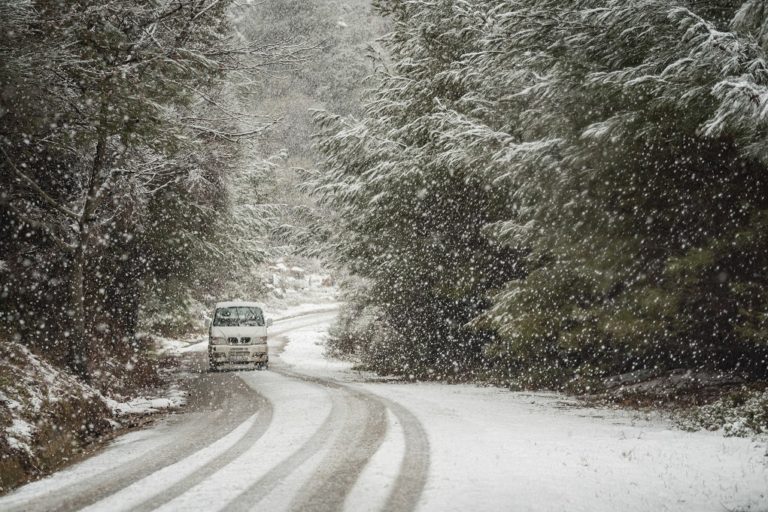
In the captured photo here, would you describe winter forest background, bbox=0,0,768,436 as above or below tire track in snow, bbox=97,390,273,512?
above

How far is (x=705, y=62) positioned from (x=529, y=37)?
131 inches

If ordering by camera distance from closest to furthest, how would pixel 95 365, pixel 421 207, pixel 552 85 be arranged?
1. pixel 552 85
2. pixel 95 365
3. pixel 421 207

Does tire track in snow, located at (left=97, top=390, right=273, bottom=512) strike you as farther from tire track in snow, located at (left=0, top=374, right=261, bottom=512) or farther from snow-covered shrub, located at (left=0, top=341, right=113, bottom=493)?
snow-covered shrub, located at (left=0, top=341, right=113, bottom=493)

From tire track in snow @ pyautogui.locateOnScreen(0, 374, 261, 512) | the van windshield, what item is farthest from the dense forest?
the van windshield

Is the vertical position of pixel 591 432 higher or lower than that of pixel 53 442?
lower

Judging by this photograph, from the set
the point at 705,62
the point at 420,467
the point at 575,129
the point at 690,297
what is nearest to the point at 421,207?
the point at 575,129

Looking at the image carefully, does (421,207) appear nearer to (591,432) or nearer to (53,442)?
(591,432)

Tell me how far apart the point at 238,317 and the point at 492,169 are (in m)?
11.2

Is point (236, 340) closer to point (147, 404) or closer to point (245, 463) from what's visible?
point (147, 404)

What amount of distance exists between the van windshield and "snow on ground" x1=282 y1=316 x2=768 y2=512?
424 inches

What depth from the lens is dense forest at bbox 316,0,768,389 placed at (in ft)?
28.1

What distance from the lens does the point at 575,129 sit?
34.5 feet

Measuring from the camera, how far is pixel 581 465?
6.46 m

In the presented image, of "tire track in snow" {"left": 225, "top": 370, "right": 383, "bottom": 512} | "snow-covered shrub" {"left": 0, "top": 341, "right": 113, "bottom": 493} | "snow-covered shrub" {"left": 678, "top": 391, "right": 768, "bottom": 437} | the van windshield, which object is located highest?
the van windshield
